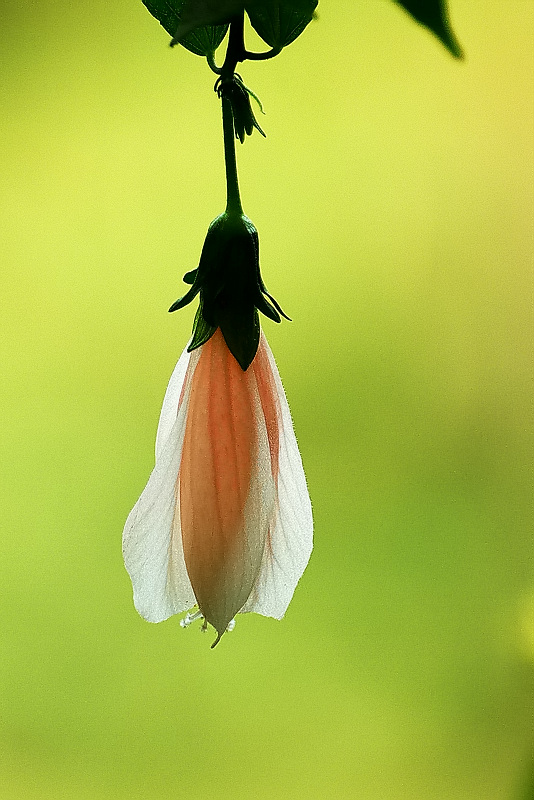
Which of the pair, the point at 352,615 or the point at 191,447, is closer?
the point at 191,447

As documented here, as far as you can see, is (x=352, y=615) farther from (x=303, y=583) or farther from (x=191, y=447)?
(x=191, y=447)

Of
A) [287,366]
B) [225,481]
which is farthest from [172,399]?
[287,366]

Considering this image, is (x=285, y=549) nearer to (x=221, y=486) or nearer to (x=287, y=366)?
(x=221, y=486)

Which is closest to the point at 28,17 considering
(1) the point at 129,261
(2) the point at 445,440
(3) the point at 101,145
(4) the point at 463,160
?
(3) the point at 101,145

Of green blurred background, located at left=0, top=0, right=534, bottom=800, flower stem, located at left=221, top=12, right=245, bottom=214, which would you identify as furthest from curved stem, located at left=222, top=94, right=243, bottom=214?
green blurred background, located at left=0, top=0, right=534, bottom=800

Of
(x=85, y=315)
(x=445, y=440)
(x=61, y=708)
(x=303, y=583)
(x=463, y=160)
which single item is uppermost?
(x=463, y=160)

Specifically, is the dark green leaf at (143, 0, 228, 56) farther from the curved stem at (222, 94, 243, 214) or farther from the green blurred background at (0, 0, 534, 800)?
the green blurred background at (0, 0, 534, 800)
